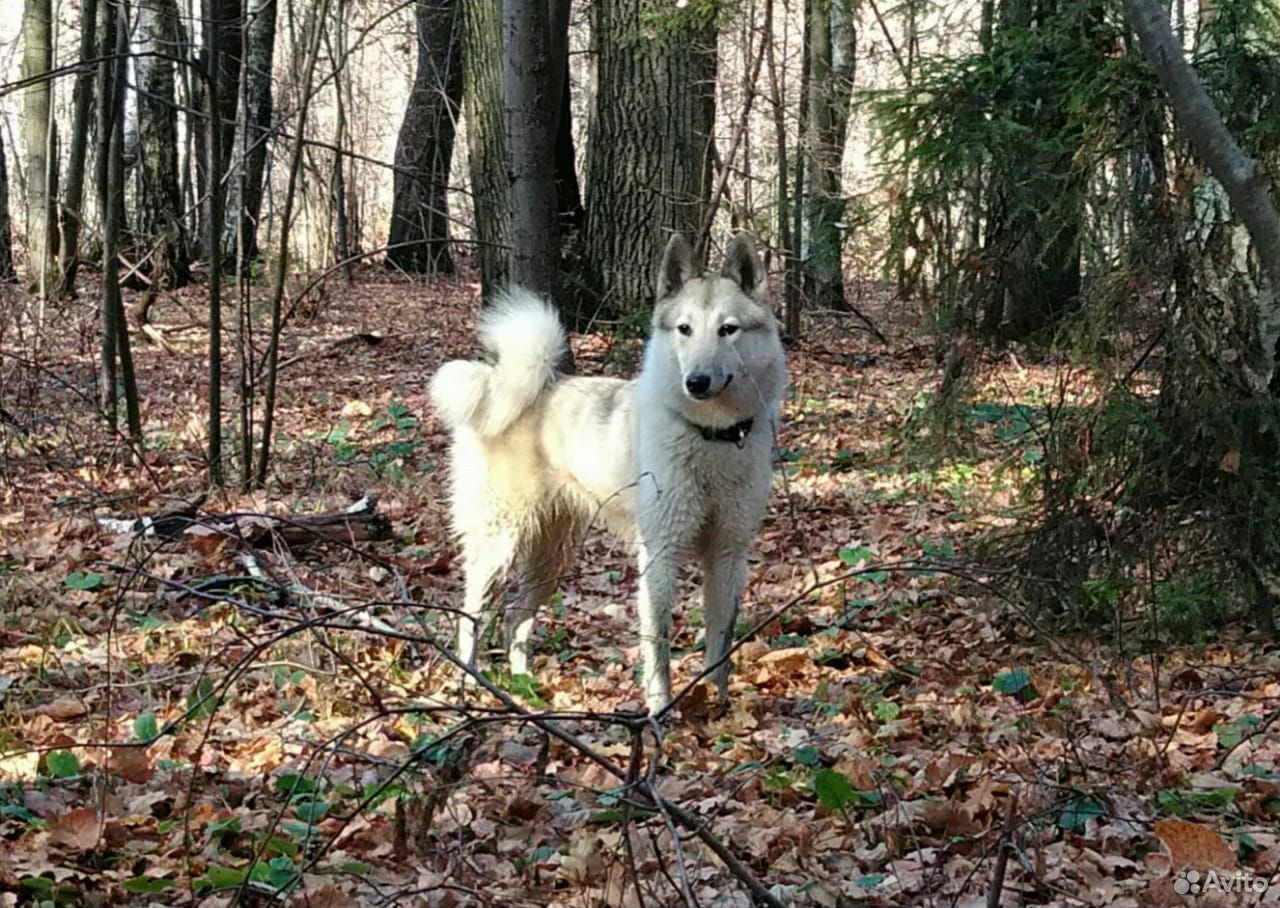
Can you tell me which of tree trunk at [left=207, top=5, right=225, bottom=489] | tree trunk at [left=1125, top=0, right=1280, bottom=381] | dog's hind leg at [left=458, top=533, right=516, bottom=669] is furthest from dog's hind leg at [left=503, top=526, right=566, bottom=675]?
tree trunk at [left=1125, top=0, right=1280, bottom=381]

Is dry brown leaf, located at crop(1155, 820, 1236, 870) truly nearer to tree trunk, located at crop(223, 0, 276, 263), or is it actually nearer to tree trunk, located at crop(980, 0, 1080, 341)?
tree trunk, located at crop(980, 0, 1080, 341)

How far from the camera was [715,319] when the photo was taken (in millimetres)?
5176

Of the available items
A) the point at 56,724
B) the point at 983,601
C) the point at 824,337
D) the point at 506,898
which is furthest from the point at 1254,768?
the point at 824,337

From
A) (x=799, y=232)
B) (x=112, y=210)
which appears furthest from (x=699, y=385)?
(x=799, y=232)

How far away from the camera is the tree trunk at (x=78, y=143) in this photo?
28.9 feet

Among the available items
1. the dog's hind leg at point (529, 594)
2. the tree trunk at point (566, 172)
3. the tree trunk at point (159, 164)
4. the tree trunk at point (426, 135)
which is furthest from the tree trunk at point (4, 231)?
the dog's hind leg at point (529, 594)

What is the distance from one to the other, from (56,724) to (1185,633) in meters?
4.41

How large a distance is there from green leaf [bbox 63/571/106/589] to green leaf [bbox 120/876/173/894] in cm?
344

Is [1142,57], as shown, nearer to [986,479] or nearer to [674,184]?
[986,479]

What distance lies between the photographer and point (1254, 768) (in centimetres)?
389

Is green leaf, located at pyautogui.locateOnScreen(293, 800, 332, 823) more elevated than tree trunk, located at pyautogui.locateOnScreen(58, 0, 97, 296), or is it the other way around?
tree trunk, located at pyautogui.locateOnScreen(58, 0, 97, 296)

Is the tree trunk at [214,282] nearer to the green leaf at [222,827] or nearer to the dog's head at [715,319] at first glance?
the dog's head at [715,319]

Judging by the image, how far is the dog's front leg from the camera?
16.8ft

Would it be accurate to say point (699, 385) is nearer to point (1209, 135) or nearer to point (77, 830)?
point (1209, 135)
